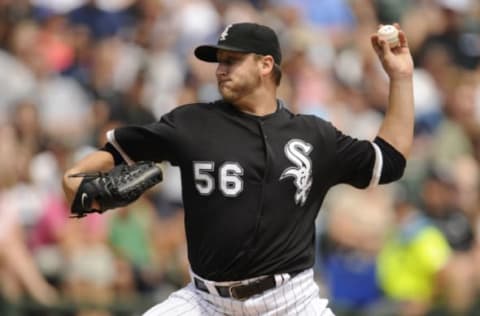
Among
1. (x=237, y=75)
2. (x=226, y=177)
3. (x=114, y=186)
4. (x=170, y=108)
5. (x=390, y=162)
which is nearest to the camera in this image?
(x=114, y=186)

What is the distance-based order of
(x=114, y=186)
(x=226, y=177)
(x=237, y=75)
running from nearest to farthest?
(x=114, y=186) → (x=226, y=177) → (x=237, y=75)

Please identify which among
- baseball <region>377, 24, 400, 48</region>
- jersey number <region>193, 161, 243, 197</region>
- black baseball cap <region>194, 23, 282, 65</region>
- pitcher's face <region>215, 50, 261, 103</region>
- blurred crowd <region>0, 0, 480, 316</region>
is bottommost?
blurred crowd <region>0, 0, 480, 316</region>

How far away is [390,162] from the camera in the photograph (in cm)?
534

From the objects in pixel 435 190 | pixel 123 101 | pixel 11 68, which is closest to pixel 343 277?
pixel 435 190

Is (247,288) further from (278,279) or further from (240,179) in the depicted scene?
(240,179)

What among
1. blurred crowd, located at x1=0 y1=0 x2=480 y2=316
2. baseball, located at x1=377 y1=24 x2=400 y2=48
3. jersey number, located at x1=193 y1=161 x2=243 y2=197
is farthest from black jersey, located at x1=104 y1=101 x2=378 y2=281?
blurred crowd, located at x1=0 y1=0 x2=480 y2=316

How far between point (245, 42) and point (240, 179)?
0.59 meters

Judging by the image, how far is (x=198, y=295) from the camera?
16.9 ft

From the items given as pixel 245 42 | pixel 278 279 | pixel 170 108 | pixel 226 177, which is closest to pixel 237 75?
pixel 245 42

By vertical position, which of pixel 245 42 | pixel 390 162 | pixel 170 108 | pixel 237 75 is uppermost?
pixel 245 42

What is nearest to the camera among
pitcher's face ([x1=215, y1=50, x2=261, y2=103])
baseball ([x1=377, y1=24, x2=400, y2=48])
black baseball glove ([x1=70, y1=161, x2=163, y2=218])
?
black baseball glove ([x1=70, y1=161, x2=163, y2=218])

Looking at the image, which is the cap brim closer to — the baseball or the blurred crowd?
the baseball

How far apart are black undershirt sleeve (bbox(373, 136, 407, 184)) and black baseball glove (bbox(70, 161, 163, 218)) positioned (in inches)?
41.2

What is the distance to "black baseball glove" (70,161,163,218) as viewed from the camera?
4.80m
